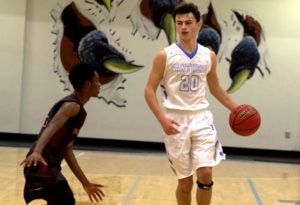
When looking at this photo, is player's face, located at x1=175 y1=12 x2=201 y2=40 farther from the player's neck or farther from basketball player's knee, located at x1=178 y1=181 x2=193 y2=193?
basketball player's knee, located at x1=178 y1=181 x2=193 y2=193

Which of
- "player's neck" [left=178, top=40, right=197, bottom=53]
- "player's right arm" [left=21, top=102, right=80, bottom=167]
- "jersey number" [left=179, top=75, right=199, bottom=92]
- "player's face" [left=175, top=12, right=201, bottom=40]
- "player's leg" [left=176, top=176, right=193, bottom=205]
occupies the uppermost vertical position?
"player's face" [left=175, top=12, right=201, bottom=40]

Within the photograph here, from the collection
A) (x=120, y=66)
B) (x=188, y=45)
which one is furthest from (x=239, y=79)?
(x=188, y=45)

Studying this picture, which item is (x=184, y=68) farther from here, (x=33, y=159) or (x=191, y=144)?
(x=33, y=159)

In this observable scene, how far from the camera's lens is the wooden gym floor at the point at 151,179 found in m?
5.63

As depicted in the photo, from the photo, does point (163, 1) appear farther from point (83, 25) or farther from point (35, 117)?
point (35, 117)

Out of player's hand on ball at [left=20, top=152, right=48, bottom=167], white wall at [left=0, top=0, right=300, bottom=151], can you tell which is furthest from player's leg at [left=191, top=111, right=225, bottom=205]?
white wall at [left=0, top=0, right=300, bottom=151]

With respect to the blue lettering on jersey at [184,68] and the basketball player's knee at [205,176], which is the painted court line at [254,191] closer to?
the basketball player's knee at [205,176]

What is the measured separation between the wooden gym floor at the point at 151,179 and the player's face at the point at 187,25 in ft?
6.97

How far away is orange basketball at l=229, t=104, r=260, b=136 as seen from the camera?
13.6ft

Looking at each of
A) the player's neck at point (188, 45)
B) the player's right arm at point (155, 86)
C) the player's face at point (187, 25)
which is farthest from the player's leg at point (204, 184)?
the player's face at point (187, 25)

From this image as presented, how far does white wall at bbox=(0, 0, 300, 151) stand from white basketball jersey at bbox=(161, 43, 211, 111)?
278 inches

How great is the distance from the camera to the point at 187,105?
4.00 m

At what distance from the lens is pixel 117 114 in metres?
11.3

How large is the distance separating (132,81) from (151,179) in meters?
4.49
